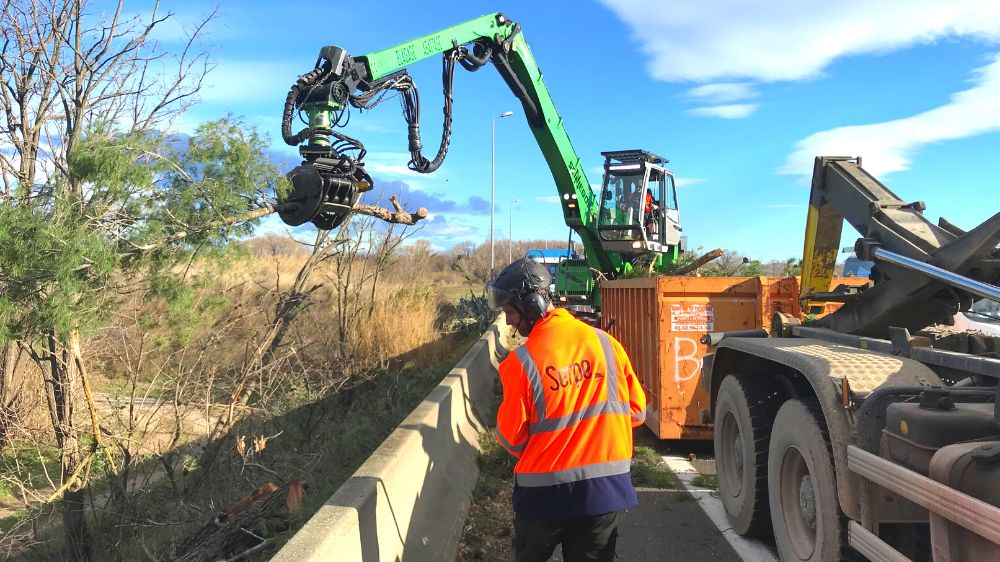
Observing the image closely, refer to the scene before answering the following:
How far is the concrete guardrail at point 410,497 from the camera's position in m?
2.74

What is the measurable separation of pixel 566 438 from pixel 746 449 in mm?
2253

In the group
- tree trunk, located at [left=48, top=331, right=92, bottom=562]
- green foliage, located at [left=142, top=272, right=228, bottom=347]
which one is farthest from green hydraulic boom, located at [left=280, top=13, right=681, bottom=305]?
tree trunk, located at [left=48, top=331, right=92, bottom=562]

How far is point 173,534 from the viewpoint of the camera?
593cm

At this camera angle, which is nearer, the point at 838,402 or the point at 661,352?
the point at 838,402

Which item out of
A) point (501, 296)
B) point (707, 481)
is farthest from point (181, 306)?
point (707, 481)

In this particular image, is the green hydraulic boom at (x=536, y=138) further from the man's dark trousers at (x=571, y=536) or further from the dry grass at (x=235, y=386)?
the man's dark trousers at (x=571, y=536)

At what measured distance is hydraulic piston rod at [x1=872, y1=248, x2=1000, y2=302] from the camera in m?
2.83

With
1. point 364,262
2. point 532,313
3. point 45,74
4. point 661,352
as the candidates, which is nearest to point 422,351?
point 364,262

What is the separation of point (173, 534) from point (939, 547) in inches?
237

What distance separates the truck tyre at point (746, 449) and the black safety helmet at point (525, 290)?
7.48ft

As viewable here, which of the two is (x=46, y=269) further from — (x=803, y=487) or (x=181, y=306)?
(x=803, y=487)

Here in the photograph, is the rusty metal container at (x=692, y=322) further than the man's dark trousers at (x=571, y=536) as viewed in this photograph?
Yes

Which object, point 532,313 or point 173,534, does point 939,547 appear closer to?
point 532,313

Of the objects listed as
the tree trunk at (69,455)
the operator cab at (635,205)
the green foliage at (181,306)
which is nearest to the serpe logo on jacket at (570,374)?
the green foliage at (181,306)
